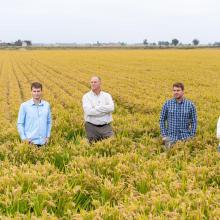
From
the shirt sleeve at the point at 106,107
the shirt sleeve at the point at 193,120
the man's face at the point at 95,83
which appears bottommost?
the shirt sleeve at the point at 193,120

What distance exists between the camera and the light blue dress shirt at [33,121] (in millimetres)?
9505

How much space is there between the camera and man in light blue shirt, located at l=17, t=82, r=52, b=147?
9492 mm

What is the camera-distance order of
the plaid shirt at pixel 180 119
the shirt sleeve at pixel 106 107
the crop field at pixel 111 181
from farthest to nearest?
the shirt sleeve at pixel 106 107 < the plaid shirt at pixel 180 119 < the crop field at pixel 111 181

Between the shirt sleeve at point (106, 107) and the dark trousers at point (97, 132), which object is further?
the dark trousers at point (97, 132)

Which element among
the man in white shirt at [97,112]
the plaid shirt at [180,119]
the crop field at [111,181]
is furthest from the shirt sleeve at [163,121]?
the man in white shirt at [97,112]

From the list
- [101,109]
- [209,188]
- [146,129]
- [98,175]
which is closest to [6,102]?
[146,129]

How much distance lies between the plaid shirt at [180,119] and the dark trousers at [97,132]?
4.18ft

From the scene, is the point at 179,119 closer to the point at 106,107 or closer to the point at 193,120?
the point at 193,120

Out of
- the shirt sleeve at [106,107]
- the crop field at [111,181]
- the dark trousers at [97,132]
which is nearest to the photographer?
the crop field at [111,181]

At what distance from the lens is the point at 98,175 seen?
286 inches

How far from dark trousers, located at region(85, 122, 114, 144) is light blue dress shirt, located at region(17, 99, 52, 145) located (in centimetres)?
132

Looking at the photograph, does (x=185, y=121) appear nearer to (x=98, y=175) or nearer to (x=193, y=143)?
(x=193, y=143)

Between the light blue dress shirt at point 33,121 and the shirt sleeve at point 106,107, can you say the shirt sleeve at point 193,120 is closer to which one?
the shirt sleeve at point 106,107

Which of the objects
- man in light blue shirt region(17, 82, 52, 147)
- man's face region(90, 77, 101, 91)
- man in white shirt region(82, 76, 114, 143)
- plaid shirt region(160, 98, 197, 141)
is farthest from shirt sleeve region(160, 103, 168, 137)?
man in light blue shirt region(17, 82, 52, 147)
